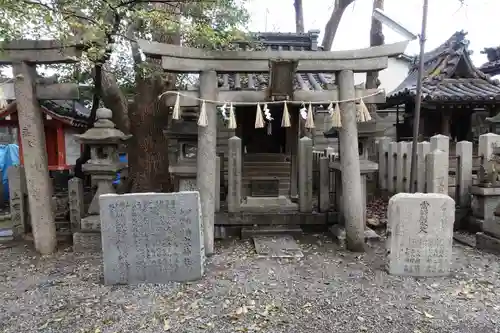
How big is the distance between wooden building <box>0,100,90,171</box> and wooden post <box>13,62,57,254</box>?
22.1ft

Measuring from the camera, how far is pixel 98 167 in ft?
19.9

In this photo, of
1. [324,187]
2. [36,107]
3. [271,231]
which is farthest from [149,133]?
[324,187]

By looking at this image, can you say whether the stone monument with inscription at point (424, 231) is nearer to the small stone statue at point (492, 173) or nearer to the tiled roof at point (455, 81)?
the small stone statue at point (492, 173)

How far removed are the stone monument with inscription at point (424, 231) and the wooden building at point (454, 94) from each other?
23.3 feet

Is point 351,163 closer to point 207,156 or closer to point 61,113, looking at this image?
point 207,156

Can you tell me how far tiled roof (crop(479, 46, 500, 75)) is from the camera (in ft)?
44.8

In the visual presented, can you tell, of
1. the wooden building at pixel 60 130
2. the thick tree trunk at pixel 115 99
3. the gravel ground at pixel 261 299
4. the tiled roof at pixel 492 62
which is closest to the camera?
the gravel ground at pixel 261 299

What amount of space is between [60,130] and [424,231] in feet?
39.0

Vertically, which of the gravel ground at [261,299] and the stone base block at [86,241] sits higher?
the stone base block at [86,241]

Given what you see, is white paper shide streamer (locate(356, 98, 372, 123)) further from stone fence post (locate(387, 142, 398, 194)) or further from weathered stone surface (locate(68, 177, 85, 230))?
weathered stone surface (locate(68, 177, 85, 230))

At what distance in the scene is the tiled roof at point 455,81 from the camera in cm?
1067

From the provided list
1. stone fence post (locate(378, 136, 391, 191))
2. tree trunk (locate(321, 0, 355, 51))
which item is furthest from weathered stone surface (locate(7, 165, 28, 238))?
tree trunk (locate(321, 0, 355, 51))

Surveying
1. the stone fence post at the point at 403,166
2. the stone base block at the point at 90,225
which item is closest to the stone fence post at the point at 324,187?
the stone fence post at the point at 403,166

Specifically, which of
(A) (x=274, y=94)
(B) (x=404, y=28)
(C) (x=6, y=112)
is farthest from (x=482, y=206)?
(C) (x=6, y=112)
